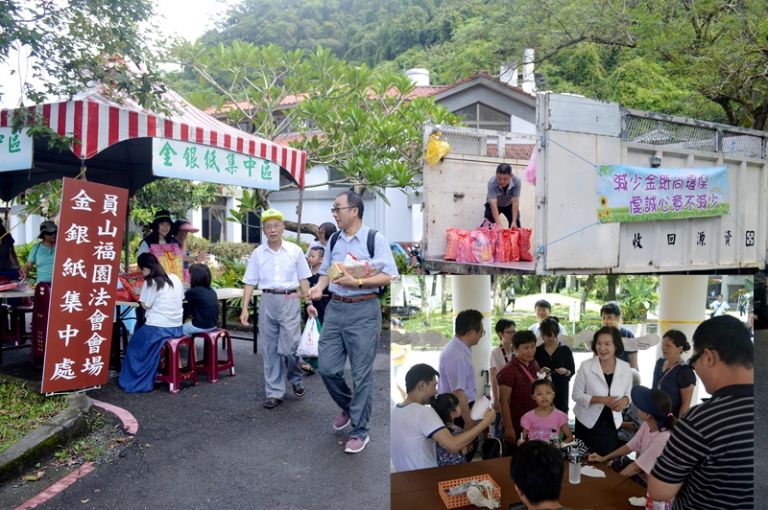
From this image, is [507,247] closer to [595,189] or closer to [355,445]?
[595,189]

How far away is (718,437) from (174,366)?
4566mm

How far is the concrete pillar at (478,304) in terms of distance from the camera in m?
1.91

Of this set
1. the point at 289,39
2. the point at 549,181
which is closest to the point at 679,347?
the point at 549,181

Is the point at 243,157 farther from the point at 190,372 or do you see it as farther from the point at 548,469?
the point at 548,469

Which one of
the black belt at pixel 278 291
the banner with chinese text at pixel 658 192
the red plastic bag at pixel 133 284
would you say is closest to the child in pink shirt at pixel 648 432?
the black belt at pixel 278 291

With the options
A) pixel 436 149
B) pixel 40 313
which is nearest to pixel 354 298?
pixel 436 149

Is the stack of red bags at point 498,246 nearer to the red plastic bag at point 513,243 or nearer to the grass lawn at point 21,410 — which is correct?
the red plastic bag at point 513,243

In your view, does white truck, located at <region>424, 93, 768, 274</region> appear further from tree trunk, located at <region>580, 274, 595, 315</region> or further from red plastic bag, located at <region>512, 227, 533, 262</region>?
tree trunk, located at <region>580, 274, 595, 315</region>

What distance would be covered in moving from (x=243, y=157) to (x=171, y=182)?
4379 millimetres

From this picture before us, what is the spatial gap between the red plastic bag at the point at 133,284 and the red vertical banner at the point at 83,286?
0.65 m

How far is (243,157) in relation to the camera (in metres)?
5.96

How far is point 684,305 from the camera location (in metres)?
1.76

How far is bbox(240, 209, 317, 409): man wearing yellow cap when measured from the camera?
488 centimetres

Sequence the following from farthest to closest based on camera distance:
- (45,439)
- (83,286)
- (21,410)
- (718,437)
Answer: (83,286) < (21,410) < (45,439) < (718,437)
